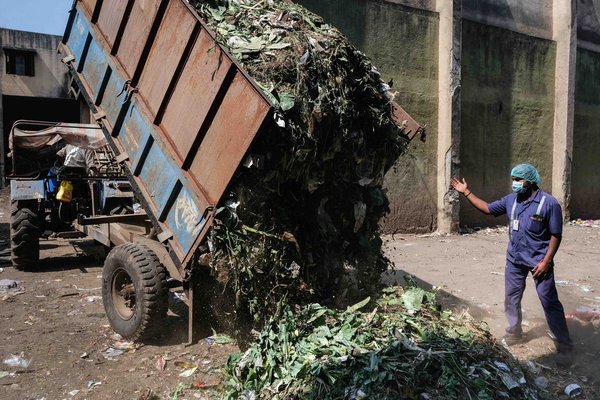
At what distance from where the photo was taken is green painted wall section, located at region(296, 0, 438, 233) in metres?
9.49

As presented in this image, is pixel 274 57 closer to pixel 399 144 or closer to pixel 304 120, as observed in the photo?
pixel 304 120

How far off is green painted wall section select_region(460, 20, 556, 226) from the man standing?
686 cm

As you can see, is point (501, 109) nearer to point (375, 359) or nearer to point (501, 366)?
point (501, 366)

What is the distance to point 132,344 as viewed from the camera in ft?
14.0

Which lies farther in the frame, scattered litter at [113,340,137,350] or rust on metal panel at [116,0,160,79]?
rust on metal panel at [116,0,160,79]

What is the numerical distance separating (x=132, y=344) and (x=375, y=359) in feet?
7.57

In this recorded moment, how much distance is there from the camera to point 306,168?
3617mm

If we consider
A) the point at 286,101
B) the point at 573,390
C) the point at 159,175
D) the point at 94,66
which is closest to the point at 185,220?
the point at 159,175

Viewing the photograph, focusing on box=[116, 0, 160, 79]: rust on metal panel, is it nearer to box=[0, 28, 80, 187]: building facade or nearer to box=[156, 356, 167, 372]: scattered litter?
box=[156, 356, 167, 372]: scattered litter

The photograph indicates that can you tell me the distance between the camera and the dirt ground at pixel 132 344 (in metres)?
3.60

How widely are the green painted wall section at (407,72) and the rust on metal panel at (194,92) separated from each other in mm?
5870

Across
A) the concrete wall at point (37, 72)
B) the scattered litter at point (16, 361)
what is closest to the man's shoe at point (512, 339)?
the scattered litter at point (16, 361)

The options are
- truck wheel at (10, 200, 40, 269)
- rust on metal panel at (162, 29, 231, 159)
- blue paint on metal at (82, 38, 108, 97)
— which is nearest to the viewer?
rust on metal panel at (162, 29, 231, 159)

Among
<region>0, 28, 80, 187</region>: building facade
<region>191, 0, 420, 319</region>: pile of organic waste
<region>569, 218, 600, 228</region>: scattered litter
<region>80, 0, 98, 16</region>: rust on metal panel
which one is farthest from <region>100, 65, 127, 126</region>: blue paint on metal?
<region>0, 28, 80, 187</region>: building facade
